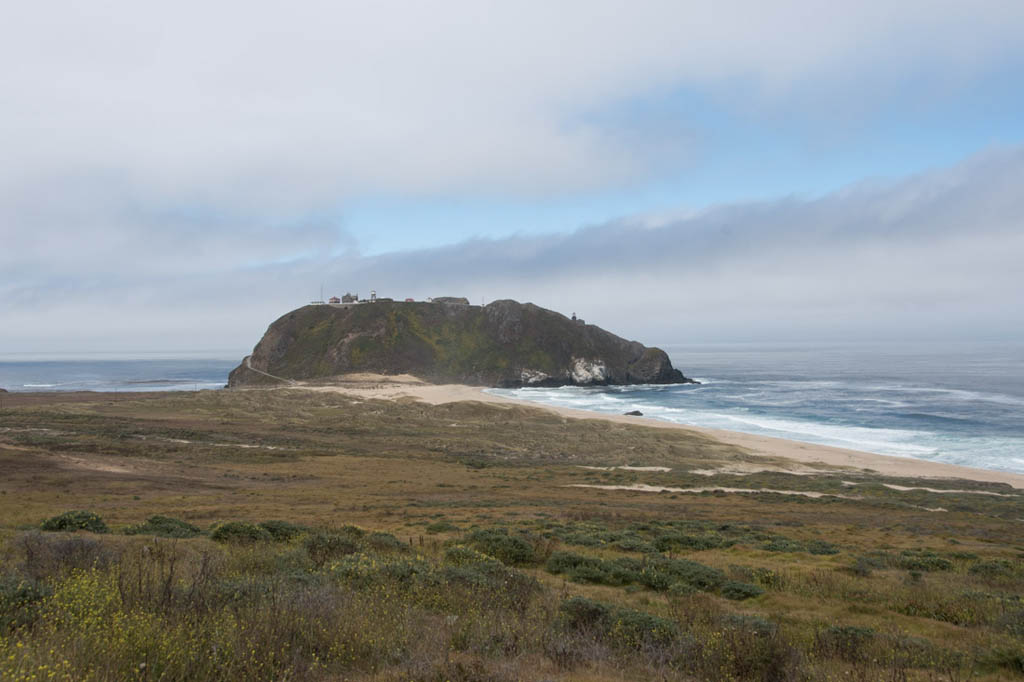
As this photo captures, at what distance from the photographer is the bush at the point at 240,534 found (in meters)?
12.6

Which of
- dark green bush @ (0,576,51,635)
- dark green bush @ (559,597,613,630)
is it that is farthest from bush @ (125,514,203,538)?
dark green bush @ (559,597,613,630)

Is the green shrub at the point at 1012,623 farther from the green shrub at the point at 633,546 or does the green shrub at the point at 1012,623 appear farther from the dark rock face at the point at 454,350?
the dark rock face at the point at 454,350

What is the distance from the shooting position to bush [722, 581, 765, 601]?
1027cm

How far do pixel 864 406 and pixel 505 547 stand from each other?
246 ft

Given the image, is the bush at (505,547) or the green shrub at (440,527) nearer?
the bush at (505,547)

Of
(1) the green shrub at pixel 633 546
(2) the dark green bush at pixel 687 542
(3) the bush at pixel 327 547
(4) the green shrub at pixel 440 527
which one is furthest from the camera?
(4) the green shrub at pixel 440 527

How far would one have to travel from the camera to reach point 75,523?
13.9m

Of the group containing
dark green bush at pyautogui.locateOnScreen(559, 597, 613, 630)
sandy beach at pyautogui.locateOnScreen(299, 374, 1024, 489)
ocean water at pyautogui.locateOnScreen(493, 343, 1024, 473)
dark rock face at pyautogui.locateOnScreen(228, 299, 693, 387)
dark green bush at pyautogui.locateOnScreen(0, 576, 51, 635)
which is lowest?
sandy beach at pyautogui.locateOnScreen(299, 374, 1024, 489)

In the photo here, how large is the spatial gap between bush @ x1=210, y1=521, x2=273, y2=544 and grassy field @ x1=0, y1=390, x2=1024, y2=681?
72 millimetres

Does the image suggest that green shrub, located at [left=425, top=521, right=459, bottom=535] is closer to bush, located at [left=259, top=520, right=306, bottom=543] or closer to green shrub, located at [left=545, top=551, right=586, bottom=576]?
bush, located at [left=259, top=520, right=306, bottom=543]

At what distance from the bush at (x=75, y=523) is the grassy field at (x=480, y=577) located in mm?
69

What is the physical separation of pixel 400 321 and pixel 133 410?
266 feet

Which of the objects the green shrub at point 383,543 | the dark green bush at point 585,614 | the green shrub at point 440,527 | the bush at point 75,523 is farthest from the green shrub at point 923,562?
the bush at point 75,523

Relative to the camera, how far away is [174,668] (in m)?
4.58
